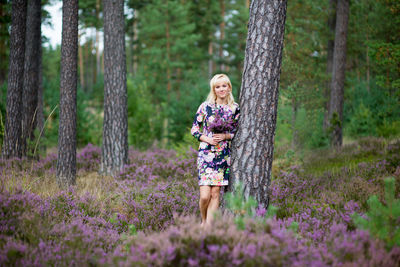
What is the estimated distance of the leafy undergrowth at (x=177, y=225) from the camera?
2.72 m

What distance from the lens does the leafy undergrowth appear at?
8.93ft

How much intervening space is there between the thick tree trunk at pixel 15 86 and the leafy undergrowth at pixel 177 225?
2.23 ft

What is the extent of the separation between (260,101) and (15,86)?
6.95m

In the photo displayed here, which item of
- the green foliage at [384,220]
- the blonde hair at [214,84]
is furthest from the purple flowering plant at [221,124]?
the green foliage at [384,220]

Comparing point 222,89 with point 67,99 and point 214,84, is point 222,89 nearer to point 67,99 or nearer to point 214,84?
point 214,84

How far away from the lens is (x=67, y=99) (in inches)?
265

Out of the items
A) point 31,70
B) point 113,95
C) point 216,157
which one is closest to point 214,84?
point 216,157

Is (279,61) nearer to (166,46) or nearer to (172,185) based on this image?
(172,185)

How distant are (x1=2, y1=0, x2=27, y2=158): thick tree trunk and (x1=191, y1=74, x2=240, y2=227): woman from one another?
571 cm

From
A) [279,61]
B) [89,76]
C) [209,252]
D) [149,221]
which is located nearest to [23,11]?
[149,221]

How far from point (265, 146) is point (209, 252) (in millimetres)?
1733

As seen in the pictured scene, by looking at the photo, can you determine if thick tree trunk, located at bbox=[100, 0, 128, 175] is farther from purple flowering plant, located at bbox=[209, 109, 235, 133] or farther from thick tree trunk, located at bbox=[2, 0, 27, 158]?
purple flowering plant, located at bbox=[209, 109, 235, 133]

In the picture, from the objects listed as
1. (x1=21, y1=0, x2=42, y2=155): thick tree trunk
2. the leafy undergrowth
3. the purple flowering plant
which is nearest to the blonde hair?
the purple flowering plant

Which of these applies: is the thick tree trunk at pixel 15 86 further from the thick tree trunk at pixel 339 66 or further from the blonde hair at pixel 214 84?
the thick tree trunk at pixel 339 66
